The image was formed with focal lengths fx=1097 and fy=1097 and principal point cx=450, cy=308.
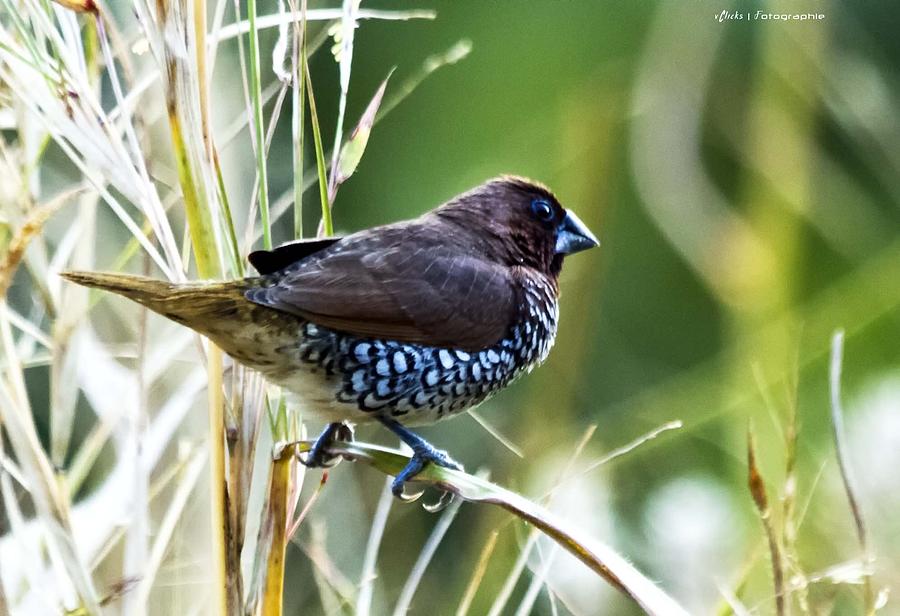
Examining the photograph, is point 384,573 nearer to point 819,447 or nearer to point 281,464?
point 819,447

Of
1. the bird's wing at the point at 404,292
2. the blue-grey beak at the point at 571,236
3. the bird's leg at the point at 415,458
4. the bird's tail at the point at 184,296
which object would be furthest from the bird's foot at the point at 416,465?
the blue-grey beak at the point at 571,236

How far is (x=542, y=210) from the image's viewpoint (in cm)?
253

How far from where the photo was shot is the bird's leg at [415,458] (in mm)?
1693

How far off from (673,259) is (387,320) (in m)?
2.27

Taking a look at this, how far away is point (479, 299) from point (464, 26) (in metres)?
2.21

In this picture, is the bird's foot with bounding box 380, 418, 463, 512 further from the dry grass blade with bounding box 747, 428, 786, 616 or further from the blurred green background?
the dry grass blade with bounding box 747, 428, 786, 616

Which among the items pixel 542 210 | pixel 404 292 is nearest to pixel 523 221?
pixel 542 210

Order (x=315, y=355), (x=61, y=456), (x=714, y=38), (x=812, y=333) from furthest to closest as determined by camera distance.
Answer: (x=714, y=38)
(x=812, y=333)
(x=315, y=355)
(x=61, y=456)

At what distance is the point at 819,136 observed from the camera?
3.79m

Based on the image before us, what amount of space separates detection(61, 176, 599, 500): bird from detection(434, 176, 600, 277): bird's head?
0.01 m

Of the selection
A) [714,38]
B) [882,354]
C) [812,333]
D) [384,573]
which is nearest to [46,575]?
[384,573]

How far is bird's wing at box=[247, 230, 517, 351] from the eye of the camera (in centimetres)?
194

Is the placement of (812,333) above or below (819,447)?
above

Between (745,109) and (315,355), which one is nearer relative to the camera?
(315,355)
